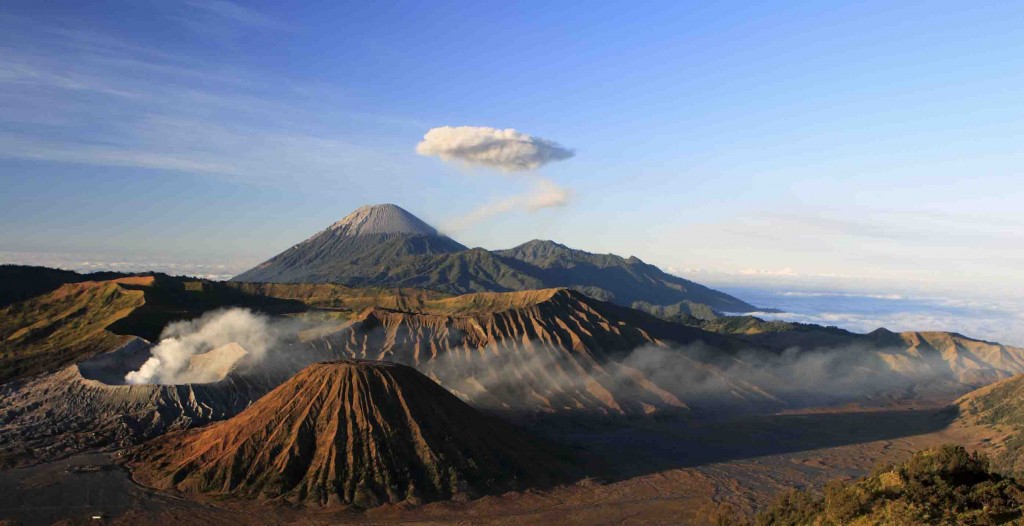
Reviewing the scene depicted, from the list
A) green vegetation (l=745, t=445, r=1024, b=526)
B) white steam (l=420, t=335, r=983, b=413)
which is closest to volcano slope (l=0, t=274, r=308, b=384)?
white steam (l=420, t=335, r=983, b=413)

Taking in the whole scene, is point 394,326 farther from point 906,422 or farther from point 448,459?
point 906,422

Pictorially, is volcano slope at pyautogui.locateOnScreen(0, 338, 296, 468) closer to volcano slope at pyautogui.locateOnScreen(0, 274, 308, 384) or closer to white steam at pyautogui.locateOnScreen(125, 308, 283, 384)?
white steam at pyautogui.locateOnScreen(125, 308, 283, 384)

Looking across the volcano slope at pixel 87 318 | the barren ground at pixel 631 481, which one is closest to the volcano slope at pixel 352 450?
the barren ground at pixel 631 481

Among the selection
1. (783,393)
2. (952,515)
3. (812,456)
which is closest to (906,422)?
(783,393)

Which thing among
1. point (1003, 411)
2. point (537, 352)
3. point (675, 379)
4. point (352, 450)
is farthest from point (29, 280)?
point (1003, 411)

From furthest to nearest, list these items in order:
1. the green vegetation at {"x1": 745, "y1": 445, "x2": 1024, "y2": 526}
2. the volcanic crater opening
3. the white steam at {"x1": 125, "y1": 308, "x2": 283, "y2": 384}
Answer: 1. the white steam at {"x1": 125, "y1": 308, "x2": 283, "y2": 384}
2. the volcanic crater opening
3. the green vegetation at {"x1": 745, "y1": 445, "x2": 1024, "y2": 526}

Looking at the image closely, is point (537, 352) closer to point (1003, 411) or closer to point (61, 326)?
point (1003, 411)

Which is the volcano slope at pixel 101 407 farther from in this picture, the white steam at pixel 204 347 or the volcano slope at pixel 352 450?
the volcano slope at pixel 352 450
